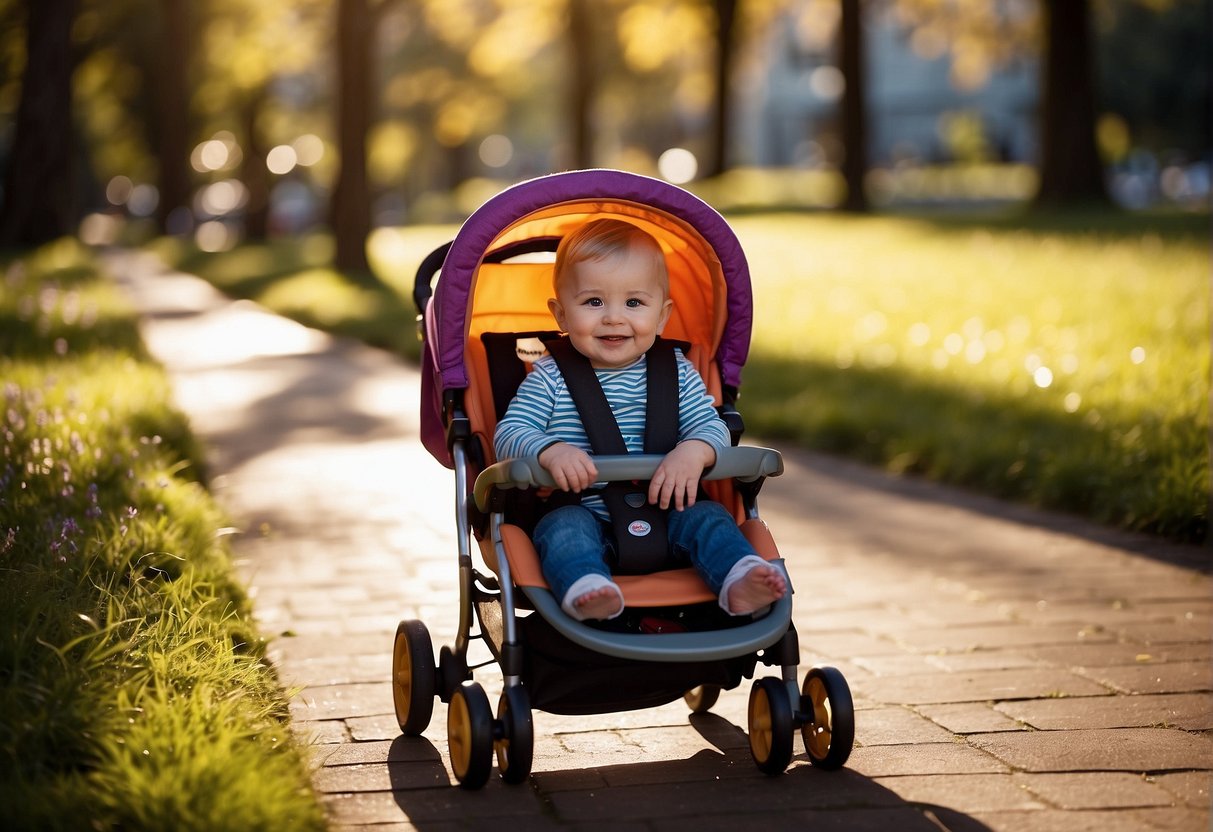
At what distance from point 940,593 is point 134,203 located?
75.4 metres

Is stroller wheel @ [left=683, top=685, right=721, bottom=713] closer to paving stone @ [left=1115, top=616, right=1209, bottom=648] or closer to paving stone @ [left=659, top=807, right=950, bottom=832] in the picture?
paving stone @ [left=659, top=807, right=950, bottom=832]

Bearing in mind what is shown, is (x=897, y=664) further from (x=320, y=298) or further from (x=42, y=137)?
(x=42, y=137)

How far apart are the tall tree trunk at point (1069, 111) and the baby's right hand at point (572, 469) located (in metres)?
24.1

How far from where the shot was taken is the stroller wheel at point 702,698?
4.61 meters

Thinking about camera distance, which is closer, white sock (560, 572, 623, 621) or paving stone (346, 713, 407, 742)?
white sock (560, 572, 623, 621)

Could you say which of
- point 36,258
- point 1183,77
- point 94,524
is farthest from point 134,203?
point 94,524

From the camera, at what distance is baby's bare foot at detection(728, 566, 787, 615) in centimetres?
379

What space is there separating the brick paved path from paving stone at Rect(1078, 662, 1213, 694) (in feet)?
0.04

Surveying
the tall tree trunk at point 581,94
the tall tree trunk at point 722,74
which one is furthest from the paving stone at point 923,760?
the tall tree trunk at point 722,74

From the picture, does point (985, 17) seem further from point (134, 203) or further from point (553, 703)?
point (134, 203)

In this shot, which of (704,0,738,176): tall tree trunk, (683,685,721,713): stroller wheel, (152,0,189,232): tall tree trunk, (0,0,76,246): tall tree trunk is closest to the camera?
(683,685,721,713): stroller wheel

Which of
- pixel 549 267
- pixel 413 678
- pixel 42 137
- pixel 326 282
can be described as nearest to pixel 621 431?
pixel 549 267

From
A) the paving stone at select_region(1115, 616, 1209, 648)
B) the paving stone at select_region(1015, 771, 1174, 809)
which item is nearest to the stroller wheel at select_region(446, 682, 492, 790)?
the paving stone at select_region(1015, 771, 1174, 809)

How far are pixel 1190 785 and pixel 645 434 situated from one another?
166 centimetres
